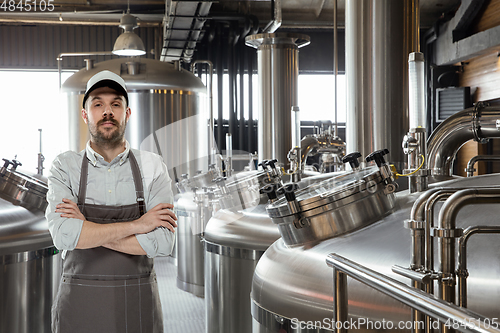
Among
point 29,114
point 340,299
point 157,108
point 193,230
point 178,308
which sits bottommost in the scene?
point 178,308

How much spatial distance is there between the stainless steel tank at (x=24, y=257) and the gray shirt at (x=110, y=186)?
1.12 metres

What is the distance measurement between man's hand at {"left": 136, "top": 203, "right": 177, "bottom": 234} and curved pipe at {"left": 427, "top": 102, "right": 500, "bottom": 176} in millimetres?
1207

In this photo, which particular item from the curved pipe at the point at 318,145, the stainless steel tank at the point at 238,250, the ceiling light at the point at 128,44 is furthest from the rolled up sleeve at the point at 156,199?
the ceiling light at the point at 128,44

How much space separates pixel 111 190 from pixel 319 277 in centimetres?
77

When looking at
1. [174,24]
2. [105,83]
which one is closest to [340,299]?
[105,83]

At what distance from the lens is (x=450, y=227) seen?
3.34 feet

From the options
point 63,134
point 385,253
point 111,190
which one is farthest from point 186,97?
point 385,253

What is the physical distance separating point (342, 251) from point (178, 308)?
3.08m

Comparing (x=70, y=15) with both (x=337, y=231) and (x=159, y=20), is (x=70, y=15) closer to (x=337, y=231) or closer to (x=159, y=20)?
(x=159, y=20)

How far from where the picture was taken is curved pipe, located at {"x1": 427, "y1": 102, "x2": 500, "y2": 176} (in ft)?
7.14

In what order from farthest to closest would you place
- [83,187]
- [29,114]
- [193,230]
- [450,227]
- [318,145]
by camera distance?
[29,114], [193,230], [318,145], [83,187], [450,227]

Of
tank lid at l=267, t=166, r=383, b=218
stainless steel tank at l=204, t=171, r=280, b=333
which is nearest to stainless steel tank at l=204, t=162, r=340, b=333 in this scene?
stainless steel tank at l=204, t=171, r=280, b=333

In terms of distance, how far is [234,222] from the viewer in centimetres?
303

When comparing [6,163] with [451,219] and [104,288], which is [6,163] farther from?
[451,219]
